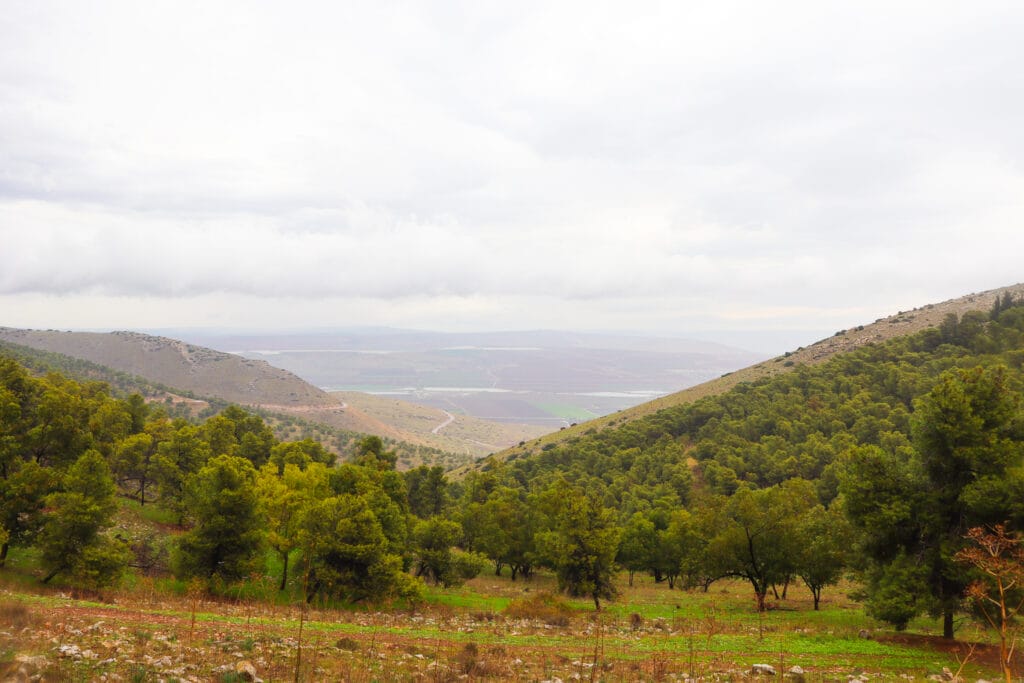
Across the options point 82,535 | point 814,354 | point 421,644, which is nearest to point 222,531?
point 82,535

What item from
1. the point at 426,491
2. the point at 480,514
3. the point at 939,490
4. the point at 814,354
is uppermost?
the point at 814,354

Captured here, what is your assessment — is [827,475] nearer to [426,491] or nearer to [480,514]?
[480,514]

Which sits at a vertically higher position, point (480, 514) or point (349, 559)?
point (349, 559)

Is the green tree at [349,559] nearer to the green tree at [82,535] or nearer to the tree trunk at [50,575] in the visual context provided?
the green tree at [82,535]

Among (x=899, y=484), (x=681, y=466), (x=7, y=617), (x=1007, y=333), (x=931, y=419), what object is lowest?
(x=681, y=466)

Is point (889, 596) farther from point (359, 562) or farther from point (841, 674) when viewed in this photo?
point (359, 562)

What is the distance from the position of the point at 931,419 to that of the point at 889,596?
26.8 feet

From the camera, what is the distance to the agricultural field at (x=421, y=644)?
12.9 metres

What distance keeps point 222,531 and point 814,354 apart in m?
161

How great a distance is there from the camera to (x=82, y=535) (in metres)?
29.2

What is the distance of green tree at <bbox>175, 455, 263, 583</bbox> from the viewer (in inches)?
1280

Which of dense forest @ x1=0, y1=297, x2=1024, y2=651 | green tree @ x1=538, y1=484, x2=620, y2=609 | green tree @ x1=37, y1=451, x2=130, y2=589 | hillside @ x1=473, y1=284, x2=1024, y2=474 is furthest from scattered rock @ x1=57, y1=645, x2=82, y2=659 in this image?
hillside @ x1=473, y1=284, x2=1024, y2=474

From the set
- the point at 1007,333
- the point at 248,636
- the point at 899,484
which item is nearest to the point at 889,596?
the point at 899,484

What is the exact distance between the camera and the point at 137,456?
5312cm
